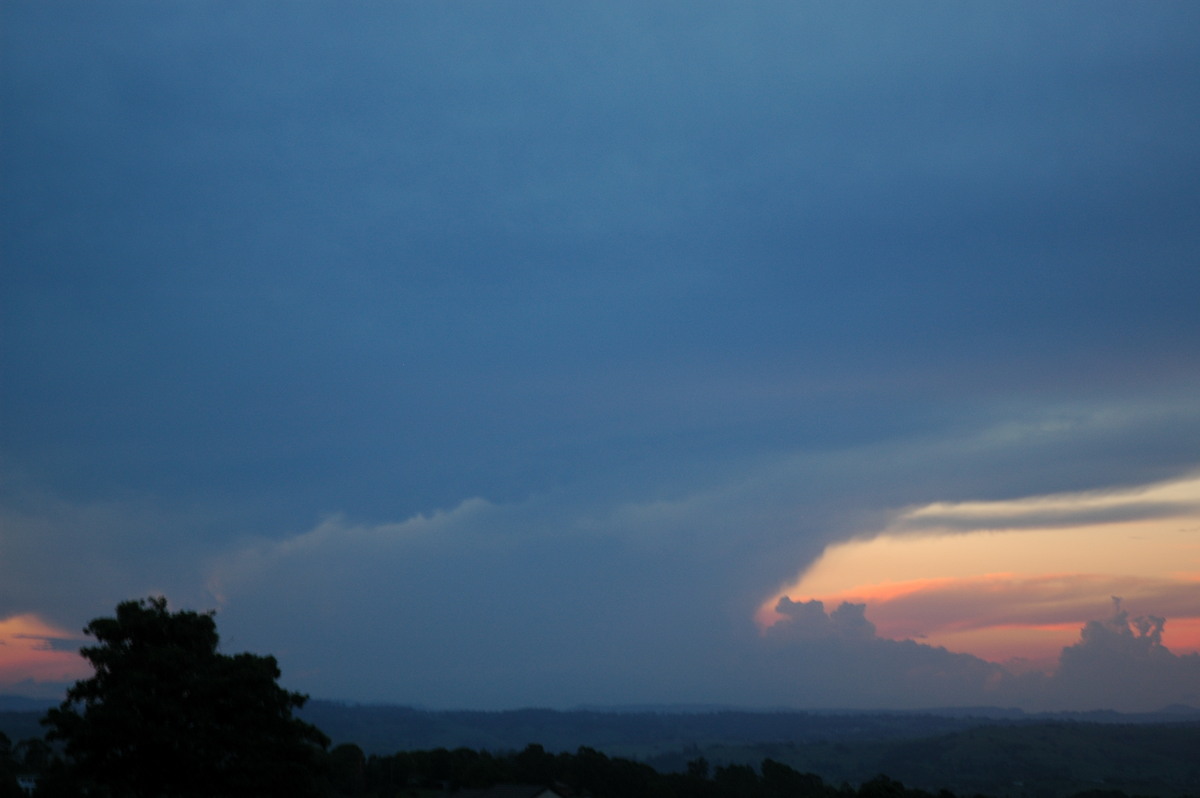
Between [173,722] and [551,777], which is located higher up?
[173,722]

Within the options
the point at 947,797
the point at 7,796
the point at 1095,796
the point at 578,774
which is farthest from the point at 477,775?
the point at 1095,796

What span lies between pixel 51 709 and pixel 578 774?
80.6 metres

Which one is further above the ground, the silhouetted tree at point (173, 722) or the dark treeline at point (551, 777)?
the silhouetted tree at point (173, 722)

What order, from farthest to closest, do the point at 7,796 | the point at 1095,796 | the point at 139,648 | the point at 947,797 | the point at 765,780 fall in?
1. the point at 1095,796
2. the point at 765,780
3. the point at 947,797
4. the point at 7,796
5. the point at 139,648

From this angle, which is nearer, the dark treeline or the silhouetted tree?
the silhouetted tree

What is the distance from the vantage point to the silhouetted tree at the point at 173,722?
36.2 meters

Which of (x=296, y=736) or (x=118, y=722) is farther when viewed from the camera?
(x=296, y=736)

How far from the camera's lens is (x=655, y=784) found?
105750 mm

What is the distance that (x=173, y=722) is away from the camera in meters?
36.5

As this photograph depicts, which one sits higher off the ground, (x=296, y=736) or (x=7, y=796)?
(x=296, y=736)

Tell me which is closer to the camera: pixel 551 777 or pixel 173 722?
pixel 173 722

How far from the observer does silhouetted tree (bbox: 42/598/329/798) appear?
119 feet

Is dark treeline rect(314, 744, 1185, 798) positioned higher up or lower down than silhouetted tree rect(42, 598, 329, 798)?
lower down

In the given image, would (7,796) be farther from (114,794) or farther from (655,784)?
(655,784)
